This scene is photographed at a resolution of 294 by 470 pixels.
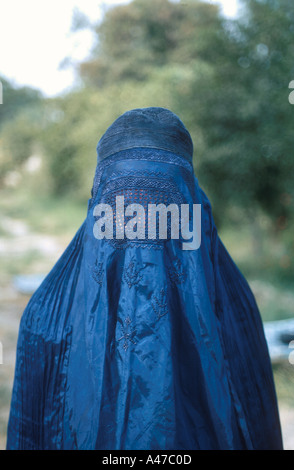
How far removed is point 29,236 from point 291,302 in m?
6.74

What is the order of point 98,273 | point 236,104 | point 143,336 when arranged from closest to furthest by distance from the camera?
point 143,336
point 98,273
point 236,104

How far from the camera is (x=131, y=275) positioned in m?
1.36

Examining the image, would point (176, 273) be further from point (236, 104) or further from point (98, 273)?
point (236, 104)

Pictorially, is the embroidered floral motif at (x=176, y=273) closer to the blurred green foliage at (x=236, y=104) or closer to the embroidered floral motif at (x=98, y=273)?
the embroidered floral motif at (x=98, y=273)

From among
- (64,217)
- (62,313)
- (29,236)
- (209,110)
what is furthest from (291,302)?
(64,217)

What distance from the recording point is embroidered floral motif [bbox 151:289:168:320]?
1.33 meters

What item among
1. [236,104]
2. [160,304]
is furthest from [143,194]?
[236,104]

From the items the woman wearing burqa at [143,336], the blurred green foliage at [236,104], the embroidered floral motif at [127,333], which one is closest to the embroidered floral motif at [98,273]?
the woman wearing burqa at [143,336]

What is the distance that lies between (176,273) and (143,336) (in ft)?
0.85

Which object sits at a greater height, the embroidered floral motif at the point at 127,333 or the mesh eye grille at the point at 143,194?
the mesh eye grille at the point at 143,194

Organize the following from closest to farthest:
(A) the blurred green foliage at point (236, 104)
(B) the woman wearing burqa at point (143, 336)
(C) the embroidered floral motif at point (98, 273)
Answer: (B) the woman wearing burqa at point (143, 336), (C) the embroidered floral motif at point (98, 273), (A) the blurred green foliage at point (236, 104)

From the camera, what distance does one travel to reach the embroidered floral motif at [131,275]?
1.36 metres

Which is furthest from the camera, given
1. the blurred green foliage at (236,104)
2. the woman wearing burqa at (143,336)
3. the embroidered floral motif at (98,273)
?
the blurred green foliage at (236,104)
